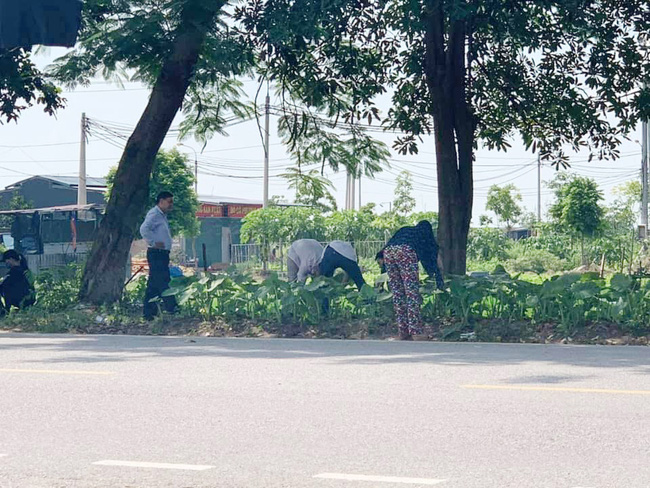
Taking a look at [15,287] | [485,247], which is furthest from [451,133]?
→ [485,247]

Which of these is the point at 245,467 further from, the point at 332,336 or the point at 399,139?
the point at 399,139

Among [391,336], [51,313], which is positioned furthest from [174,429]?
[51,313]

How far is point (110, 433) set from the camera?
7.27 metres

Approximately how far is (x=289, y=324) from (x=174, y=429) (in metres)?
7.38

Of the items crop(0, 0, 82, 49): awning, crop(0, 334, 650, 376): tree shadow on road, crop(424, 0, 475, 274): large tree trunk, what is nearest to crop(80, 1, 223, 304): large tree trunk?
crop(0, 334, 650, 376): tree shadow on road

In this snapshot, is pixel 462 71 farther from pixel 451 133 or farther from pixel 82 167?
pixel 82 167

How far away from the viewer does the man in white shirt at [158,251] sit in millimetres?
15523

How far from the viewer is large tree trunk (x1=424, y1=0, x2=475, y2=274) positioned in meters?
17.0

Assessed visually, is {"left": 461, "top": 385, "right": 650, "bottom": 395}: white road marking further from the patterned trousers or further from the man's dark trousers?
the man's dark trousers

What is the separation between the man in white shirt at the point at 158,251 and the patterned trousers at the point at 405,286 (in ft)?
12.1

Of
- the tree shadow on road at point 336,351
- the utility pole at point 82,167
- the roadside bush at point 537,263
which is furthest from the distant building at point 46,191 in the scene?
the tree shadow on road at point 336,351

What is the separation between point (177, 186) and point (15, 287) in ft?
112

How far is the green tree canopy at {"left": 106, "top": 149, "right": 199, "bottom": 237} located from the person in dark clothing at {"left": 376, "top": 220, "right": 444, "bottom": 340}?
121 feet

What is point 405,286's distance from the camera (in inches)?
527
